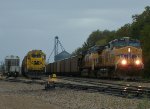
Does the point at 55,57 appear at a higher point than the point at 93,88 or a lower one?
higher

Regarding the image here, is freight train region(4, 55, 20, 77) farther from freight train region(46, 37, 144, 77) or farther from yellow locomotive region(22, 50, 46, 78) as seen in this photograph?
freight train region(46, 37, 144, 77)

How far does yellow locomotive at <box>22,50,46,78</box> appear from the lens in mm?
54166

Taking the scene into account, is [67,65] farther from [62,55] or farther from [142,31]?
[62,55]

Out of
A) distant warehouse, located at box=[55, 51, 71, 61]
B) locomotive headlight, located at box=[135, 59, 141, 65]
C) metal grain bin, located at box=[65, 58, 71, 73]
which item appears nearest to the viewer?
locomotive headlight, located at box=[135, 59, 141, 65]

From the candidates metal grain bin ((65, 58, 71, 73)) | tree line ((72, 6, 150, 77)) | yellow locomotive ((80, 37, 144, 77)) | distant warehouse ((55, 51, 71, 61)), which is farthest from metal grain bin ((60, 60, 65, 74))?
distant warehouse ((55, 51, 71, 61))

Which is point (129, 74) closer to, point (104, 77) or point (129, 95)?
point (104, 77)

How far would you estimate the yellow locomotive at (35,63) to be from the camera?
178ft

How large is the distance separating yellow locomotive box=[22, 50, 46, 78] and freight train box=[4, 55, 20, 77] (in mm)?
7614

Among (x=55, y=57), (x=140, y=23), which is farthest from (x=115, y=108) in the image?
(x=55, y=57)

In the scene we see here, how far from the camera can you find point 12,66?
65000mm

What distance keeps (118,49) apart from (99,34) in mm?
105263

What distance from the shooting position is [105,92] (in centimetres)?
2444

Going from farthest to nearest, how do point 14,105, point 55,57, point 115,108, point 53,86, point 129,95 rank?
point 55,57
point 53,86
point 129,95
point 14,105
point 115,108

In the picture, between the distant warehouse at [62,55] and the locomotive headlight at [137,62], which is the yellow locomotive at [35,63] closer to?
the locomotive headlight at [137,62]
